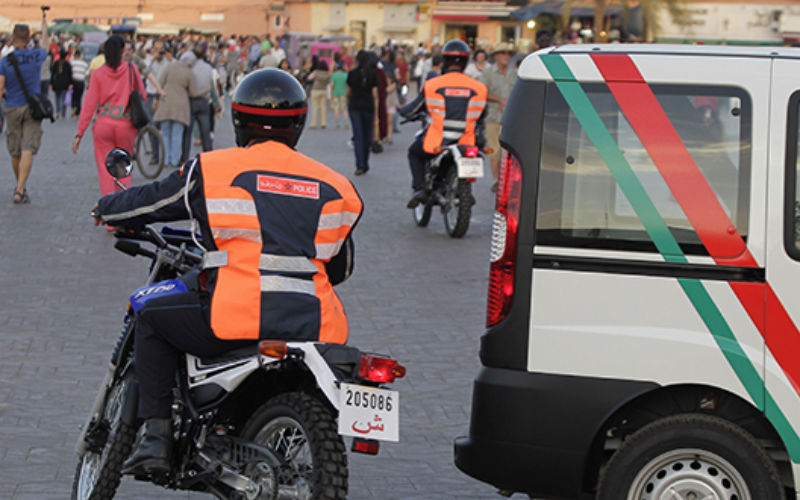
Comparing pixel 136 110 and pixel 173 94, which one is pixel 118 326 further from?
pixel 173 94

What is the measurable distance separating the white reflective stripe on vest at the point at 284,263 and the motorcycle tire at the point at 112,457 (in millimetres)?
713

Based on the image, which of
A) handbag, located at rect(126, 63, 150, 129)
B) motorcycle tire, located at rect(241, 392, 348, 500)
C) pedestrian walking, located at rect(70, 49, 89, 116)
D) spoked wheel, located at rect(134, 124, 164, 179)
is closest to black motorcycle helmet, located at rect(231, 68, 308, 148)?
motorcycle tire, located at rect(241, 392, 348, 500)

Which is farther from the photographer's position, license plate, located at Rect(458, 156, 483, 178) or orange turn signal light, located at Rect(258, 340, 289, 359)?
license plate, located at Rect(458, 156, 483, 178)

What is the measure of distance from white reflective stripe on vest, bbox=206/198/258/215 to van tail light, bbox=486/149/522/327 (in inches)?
32.5

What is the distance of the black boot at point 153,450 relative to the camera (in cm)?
455

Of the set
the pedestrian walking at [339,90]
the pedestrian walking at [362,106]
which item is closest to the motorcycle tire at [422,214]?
the pedestrian walking at [362,106]

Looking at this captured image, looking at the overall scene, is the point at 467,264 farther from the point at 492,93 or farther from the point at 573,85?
the point at 573,85

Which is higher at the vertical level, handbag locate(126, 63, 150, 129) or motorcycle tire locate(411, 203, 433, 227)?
handbag locate(126, 63, 150, 129)

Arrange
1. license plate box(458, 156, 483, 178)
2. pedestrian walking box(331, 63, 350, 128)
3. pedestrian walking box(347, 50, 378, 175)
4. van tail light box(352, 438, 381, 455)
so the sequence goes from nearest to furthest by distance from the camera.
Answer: van tail light box(352, 438, 381, 455) → license plate box(458, 156, 483, 178) → pedestrian walking box(347, 50, 378, 175) → pedestrian walking box(331, 63, 350, 128)

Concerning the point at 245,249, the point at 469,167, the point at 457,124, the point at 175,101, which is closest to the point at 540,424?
the point at 245,249

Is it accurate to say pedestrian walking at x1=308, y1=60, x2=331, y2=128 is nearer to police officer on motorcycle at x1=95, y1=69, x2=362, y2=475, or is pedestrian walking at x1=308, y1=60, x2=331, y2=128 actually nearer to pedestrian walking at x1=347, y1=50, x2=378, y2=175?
pedestrian walking at x1=347, y1=50, x2=378, y2=175

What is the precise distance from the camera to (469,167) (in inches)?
514

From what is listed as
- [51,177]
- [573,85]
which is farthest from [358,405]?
[51,177]

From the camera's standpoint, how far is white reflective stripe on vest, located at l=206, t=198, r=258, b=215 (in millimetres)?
4521
